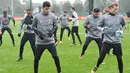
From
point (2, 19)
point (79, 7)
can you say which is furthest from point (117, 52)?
point (79, 7)

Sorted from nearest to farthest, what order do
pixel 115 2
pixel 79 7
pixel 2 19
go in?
pixel 115 2 → pixel 2 19 → pixel 79 7

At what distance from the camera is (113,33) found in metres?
8.68

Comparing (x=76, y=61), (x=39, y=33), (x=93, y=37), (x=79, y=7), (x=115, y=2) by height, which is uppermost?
(x=115, y=2)

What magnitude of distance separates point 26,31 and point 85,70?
2981 mm

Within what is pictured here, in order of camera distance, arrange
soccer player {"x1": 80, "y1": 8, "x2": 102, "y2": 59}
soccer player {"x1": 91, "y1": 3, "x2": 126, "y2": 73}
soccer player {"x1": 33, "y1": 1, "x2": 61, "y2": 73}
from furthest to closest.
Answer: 1. soccer player {"x1": 80, "y1": 8, "x2": 102, "y2": 59}
2. soccer player {"x1": 33, "y1": 1, "x2": 61, "y2": 73}
3. soccer player {"x1": 91, "y1": 3, "x2": 126, "y2": 73}

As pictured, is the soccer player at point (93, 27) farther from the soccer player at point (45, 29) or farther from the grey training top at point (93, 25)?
the soccer player at point (45, 29)

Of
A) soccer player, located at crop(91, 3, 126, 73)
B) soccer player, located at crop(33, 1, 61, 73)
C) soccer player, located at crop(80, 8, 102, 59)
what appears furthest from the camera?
soccer player, located at crop(80, 8, 102, 59)

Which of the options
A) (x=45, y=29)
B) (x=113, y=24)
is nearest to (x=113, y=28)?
(x=113, y=24)

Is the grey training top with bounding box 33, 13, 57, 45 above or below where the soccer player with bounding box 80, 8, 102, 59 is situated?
above

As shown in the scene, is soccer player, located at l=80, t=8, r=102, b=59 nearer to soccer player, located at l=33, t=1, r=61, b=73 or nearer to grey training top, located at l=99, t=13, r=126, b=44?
grey training top, located at l=99, t=13, r=126, b=44

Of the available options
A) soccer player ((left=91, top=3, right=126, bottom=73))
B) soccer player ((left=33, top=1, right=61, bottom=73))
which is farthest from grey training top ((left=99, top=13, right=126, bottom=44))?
soccer player ((left=33, top=1, right=61, bottom=73))

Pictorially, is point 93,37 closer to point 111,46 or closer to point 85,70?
point 85,70

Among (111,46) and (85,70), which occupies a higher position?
(111,46)

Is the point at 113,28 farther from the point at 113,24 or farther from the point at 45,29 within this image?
the point at 45,29
